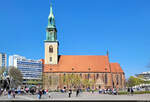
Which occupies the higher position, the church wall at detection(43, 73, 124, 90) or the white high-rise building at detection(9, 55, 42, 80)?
the white high-rise building at detection(9, 55, 42, 80)

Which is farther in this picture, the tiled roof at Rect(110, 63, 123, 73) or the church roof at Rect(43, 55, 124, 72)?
the tiled roof at Rect(110, 63, 123, 73)

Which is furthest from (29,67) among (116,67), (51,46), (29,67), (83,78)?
(116,67)

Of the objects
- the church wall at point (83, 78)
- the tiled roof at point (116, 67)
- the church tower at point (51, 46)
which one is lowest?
the church wall at point (83, 78)

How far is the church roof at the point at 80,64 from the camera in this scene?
3720 inches

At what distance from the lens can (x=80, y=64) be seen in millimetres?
96938

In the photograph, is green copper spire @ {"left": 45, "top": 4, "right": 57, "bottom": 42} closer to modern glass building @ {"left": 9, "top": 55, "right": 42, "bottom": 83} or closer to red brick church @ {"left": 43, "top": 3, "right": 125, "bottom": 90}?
red brick church @ {"left": 43, "top": 3, "right": 125, "bottom": 90}

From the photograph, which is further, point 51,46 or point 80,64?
point 80,64

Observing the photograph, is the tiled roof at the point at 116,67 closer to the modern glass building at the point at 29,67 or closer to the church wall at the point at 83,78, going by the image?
the church wall at the point at 83,78

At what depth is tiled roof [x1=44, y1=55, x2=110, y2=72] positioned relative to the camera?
9450cm

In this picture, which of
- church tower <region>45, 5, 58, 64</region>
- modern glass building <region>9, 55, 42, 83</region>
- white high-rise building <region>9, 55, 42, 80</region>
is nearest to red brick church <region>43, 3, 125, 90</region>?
church tower <region>45, 5, 58, 64</region>

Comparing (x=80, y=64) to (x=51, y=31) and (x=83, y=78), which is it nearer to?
(x=83, y=78)

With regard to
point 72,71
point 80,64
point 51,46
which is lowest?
point 72,71

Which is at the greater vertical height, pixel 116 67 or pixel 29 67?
pixel 29 67

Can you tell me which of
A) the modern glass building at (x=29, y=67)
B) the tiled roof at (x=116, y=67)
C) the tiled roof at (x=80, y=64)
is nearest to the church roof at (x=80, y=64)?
the tiled roof at (x=80, y=64)
